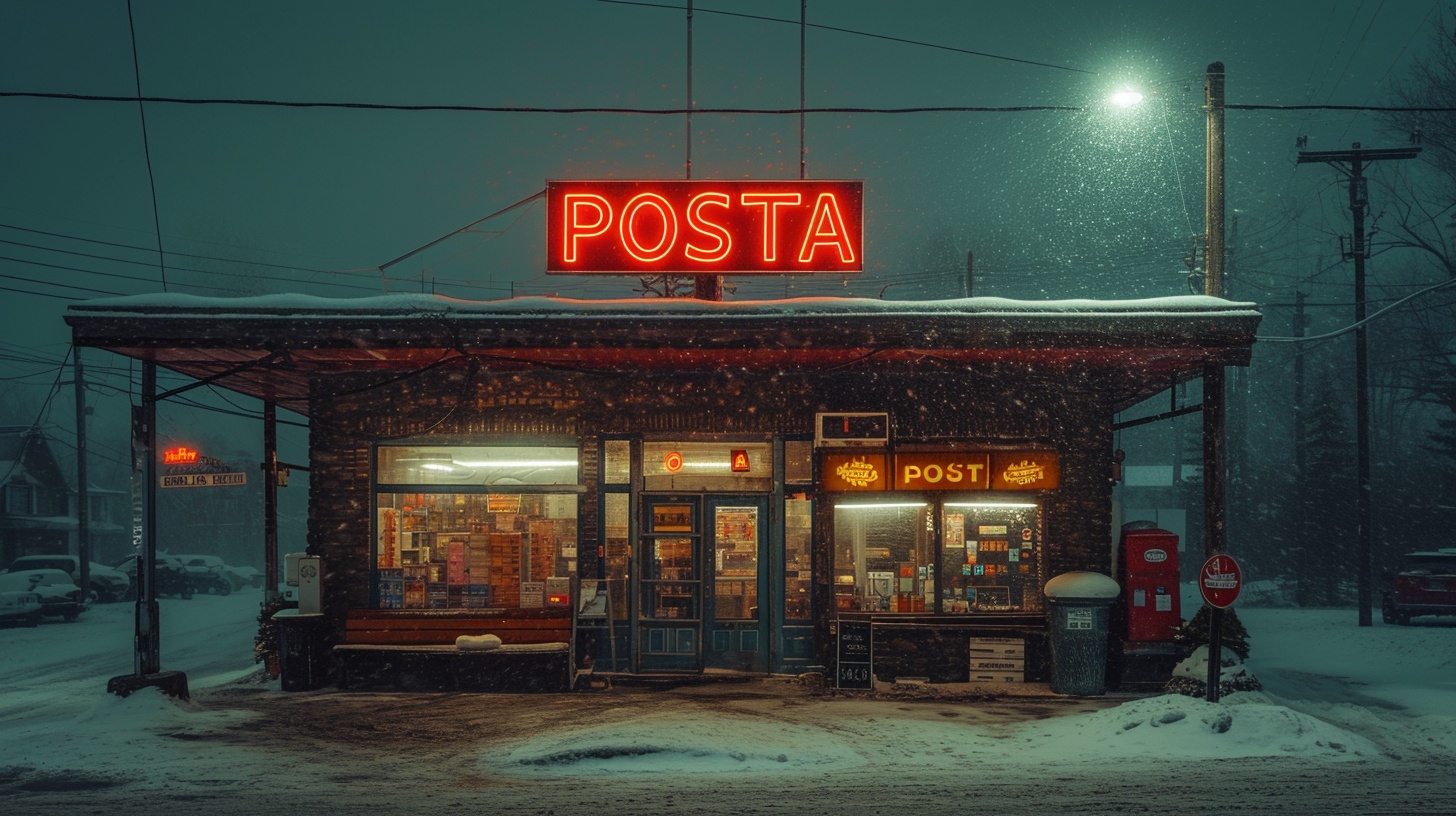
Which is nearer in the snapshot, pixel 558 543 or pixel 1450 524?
pixel 558 543

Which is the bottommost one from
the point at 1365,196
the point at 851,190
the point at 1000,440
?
the point at 1000,440

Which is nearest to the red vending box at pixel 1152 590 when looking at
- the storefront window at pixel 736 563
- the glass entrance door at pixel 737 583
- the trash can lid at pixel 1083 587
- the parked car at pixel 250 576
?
the trash can lid at pixel 1083 587

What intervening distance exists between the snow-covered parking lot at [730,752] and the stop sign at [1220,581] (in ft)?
3.58

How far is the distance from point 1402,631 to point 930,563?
14.5 m

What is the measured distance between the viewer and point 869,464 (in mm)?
13359

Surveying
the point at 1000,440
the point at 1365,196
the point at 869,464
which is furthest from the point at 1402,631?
the point at 869,464

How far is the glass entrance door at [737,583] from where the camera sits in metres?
13.4

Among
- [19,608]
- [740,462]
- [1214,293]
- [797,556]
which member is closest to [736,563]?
[797,556]

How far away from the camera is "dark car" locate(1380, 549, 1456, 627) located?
908 inches

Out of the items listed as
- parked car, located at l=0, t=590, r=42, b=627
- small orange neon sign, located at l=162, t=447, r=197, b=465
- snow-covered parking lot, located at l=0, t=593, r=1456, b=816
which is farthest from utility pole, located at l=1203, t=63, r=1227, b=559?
parked car, located at l=0, t=590, r=42, b=627

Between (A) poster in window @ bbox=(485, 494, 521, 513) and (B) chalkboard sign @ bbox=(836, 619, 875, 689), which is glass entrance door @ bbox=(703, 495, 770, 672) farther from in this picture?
(A) poster in window @ bbox=(485, 494, 521, 513)

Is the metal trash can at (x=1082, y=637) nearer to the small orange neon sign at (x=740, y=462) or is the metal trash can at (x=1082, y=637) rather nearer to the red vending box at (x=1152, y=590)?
the red vending box at (x=1152, y=590)

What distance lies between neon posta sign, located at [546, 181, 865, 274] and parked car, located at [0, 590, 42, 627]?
21710mm

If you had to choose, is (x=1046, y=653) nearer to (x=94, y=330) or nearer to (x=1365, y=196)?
(x=94, y=330)
